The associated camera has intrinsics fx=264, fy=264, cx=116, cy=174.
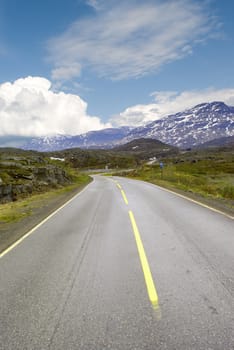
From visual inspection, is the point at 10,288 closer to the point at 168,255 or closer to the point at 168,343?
the point at 168,343

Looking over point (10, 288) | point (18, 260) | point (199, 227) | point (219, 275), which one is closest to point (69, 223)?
point (18, 260)

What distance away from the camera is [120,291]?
459 cm

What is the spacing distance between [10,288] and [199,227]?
6.35 meters

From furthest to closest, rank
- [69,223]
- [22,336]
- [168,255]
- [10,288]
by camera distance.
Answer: [69,223] → [168,255] → [10,288] → [22,336]

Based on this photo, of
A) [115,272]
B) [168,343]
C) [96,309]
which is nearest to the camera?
[168,343]

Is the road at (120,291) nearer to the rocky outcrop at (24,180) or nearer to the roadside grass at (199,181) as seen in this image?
the roadside grass at (199,181)

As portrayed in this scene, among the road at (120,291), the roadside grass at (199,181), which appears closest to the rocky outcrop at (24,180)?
the roadside grass at (199,181)

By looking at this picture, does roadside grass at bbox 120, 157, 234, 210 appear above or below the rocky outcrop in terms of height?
below

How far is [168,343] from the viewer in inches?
127

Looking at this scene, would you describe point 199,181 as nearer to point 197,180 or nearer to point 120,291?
point 197,180

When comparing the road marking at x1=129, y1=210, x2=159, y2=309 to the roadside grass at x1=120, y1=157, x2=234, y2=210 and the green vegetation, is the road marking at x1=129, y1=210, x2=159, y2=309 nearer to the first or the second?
the roadside grass at x1=120, y1=157, x2=234, y2=210

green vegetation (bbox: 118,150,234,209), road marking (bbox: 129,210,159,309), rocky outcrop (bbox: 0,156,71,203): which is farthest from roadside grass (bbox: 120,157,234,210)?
rocky outcrop (bbox: 0,156,71,203)

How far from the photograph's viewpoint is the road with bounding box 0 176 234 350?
11.1 ft

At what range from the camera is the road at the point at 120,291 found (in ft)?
11.1
